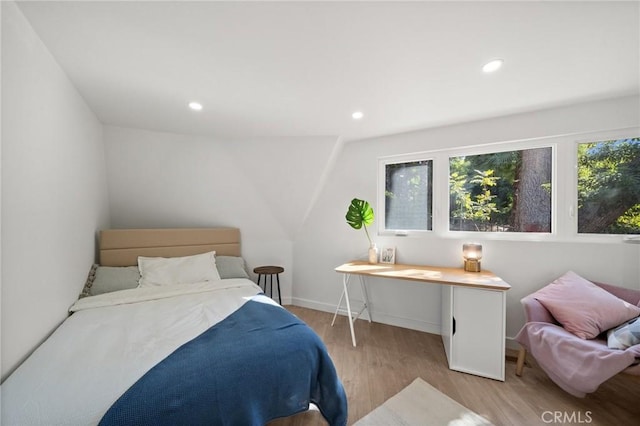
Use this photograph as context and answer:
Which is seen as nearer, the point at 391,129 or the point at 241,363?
the point at 241,363

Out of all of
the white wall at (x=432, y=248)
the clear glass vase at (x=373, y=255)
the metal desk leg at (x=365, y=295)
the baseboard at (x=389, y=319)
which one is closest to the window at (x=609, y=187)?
the white wall at (x=432, y=248)

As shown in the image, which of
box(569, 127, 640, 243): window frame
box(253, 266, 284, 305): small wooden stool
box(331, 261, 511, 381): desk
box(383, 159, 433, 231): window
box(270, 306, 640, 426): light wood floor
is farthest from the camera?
box(253, 266, 284, 305): small wooden stool

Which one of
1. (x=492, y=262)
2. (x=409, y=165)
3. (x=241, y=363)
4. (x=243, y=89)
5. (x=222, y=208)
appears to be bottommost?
(x=241, y=363)

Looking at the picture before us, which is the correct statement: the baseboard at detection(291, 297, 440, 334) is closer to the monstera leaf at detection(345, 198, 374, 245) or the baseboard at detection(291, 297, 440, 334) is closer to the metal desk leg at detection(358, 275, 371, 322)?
the metal desk leg at detection(358, 275, 371, 322)

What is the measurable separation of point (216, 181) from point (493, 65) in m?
3.01

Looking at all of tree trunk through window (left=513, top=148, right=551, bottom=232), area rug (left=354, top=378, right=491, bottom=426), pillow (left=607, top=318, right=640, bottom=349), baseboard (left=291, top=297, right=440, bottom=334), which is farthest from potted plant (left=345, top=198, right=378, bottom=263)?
pillow (left=607, top=318, right=640, bottom=349)

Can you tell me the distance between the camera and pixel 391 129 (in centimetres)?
279

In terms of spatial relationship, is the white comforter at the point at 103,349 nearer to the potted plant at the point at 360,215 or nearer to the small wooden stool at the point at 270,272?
the small wooden stool at the point at 270,272

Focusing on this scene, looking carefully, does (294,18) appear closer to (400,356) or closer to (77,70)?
(77,70)

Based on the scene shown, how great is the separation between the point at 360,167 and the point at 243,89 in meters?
1.75

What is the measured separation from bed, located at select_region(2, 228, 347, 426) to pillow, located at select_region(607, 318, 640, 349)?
184 cm

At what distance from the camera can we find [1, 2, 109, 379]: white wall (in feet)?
3.85

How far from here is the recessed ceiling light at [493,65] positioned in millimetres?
1535

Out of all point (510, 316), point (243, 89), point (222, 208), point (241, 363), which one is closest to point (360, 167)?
point (243, 89)
